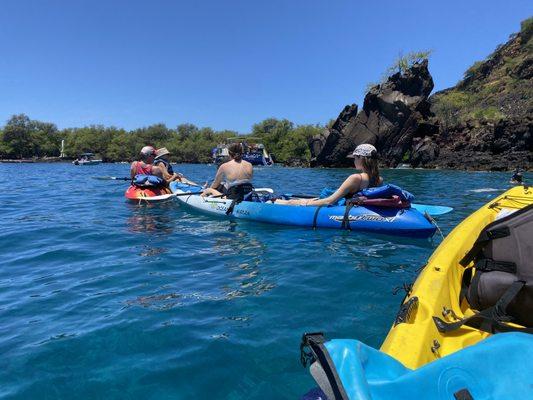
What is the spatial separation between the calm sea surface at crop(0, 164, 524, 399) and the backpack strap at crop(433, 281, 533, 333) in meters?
0.84

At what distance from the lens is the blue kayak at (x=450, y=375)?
1.45 m

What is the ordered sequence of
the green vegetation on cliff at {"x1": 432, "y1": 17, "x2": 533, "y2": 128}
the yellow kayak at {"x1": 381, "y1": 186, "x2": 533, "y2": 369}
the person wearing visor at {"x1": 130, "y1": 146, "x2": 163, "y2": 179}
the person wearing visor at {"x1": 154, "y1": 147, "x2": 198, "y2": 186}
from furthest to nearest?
the green vegetation on cliff at {"x1": 432, "y1": 17, "x2": 533, "y2": 128}, the person wearing visor at {"x1": 154, "y1": 147, "x2": 198, "y2": 186}, the person wearing visor at {"x1": 130, "y1": 146, "x2": 163, "y2": 179}, the yellow kayak at {"x1": 381, "y1": 186, "x2": 533, "y2": 369}

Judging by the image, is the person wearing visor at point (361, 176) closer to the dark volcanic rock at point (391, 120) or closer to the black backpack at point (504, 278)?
the black backpack at point (504, 278)

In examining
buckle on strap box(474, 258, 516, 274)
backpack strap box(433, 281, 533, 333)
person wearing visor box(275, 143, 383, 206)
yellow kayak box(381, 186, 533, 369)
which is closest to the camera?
yellow kayak box(381, 186, 533, 369)

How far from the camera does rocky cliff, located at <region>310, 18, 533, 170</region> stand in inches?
1409

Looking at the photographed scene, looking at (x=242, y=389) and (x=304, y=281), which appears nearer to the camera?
(x=242, y=389)

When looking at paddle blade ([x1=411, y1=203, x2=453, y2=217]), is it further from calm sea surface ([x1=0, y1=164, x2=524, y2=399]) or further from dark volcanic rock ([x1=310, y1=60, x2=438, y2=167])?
dark volcanic rock ([x1=310, y1=60, x2=438, y2=167])

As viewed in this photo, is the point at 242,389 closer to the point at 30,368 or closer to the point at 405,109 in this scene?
the point at 30,368

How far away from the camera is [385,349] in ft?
7.27

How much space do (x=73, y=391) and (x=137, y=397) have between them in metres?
0.46

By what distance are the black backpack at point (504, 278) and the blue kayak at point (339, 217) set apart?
14.0 ft

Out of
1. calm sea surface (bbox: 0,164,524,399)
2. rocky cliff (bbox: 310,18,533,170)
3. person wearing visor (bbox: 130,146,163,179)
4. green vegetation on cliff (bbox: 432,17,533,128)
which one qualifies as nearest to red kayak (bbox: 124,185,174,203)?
person wearing visor (bbox: 130,146,163,179)

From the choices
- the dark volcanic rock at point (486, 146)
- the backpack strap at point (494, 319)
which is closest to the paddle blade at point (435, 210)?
the backpack strap at point (494, 319)

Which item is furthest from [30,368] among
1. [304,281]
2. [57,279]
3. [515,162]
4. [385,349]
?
[515,162]
